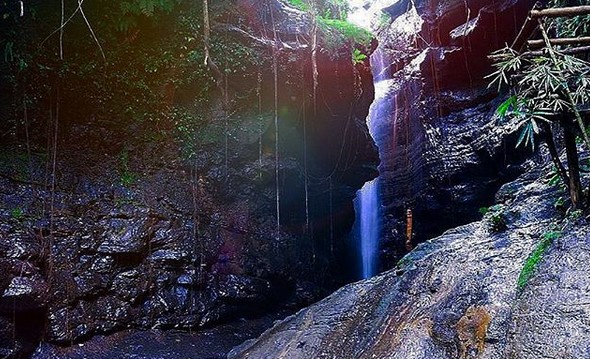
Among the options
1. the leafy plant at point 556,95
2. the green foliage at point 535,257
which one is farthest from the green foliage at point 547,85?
the green foliage at point 535,257

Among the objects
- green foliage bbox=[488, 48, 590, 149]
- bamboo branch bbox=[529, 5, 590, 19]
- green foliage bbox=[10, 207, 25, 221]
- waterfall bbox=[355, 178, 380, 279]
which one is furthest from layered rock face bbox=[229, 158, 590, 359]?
waterfall bbox=[355, 178, 380, 279]

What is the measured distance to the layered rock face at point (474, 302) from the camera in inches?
108

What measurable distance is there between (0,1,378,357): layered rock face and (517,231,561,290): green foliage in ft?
25.2

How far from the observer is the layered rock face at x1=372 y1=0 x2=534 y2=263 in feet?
46.6

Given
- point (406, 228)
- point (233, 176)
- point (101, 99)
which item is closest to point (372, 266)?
point (406, 228)

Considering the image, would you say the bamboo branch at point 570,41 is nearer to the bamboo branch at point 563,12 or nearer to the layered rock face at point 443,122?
the bamboo branch at point 563,12

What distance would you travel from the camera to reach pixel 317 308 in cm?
491

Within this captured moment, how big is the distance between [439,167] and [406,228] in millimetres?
2996

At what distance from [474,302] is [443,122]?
551 inches

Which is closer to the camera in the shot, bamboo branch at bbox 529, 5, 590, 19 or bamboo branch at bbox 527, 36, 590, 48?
bamboo branch at bbox 529, 5, 590, 19

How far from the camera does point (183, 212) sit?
34.2 feet

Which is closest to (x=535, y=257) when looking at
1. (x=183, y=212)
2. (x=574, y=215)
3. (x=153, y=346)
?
(x=574, y=215)

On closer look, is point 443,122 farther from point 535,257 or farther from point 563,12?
point 563,12

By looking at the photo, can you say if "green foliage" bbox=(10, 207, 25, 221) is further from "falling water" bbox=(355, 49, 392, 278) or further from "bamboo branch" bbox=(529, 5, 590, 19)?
"falling water" bbox=(355, 49, 392, 278)
